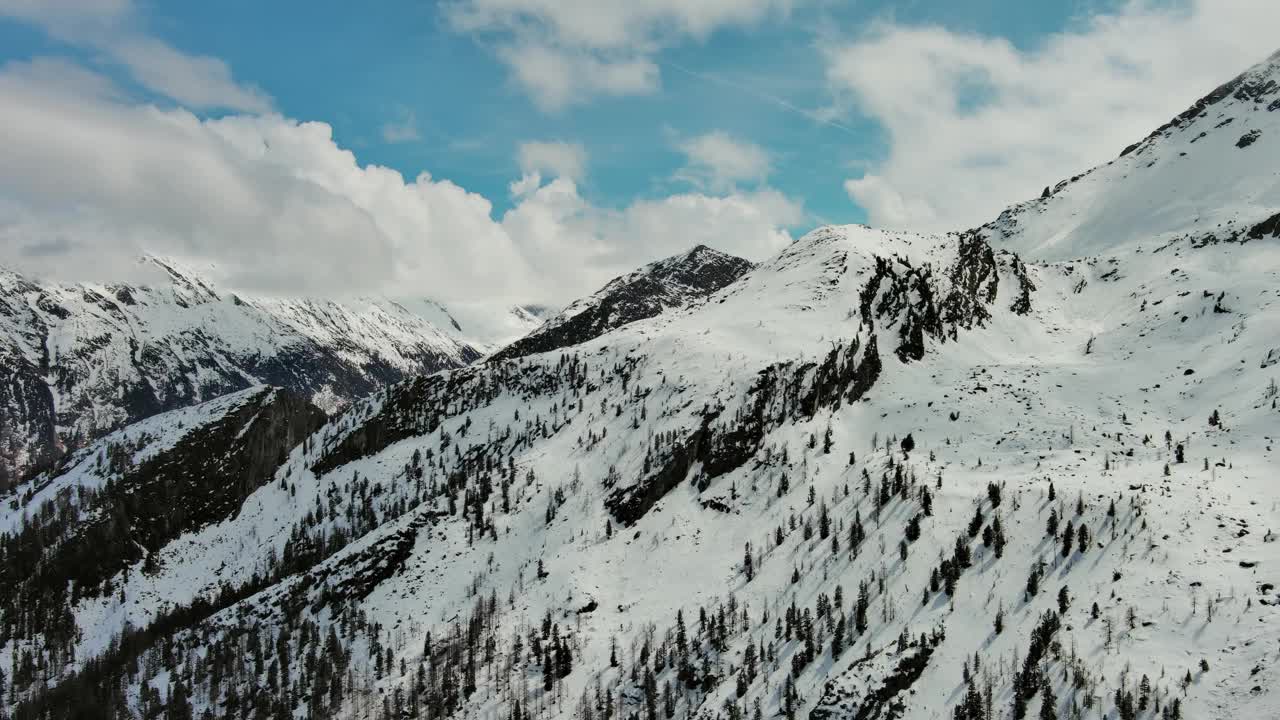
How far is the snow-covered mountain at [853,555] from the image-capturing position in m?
80.6

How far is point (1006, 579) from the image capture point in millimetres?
92750

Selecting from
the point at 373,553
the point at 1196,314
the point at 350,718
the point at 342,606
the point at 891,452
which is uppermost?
the point at 1196,314

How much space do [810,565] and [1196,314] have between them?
403 feet

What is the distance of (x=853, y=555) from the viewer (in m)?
113

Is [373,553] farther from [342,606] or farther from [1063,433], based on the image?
[1063,433]

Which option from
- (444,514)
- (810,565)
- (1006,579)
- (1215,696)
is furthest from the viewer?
(444,514)

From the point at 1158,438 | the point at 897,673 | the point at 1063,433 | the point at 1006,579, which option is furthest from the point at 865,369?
the point at 897,673

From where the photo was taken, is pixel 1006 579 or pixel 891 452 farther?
pixel 891 452

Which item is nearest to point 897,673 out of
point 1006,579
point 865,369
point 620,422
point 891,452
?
point 1006,579

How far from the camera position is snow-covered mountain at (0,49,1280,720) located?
265ft

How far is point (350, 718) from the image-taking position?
419 feet

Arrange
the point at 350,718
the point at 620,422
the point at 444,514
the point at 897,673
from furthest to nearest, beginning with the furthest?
the point at 620,422 → the point at 444,514 → the point at 350,718 → the point at 897,673

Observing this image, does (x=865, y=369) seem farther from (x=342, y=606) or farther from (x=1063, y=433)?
(x=342, y=606)

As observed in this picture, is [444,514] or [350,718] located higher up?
[444,514]
